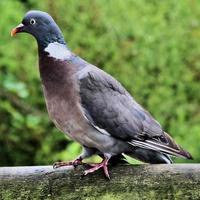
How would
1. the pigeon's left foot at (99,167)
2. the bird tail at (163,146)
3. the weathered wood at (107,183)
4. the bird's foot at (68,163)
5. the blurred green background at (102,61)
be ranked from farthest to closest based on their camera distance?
the blurred green background at (102,61) < the bird tail at (163,146) < the bird's foot at (68,163) < the pigeon's left foot at (99,167) < the weathered wood at (107,183)

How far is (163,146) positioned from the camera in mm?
3432

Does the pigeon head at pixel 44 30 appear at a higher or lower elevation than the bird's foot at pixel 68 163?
higher

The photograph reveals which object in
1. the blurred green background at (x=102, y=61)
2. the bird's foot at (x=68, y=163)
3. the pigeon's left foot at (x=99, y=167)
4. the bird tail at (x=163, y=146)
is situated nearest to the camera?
the pigeon's left foot at (x=99, y=167)

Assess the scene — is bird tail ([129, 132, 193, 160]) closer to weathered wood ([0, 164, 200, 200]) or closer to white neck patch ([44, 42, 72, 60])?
weathered wood ([0, 164, 200, 200])

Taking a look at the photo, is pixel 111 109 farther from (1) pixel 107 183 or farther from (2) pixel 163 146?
(1) pixel 107 183

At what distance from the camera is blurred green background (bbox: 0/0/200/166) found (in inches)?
250

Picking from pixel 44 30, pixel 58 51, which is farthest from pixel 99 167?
pixel 44 30

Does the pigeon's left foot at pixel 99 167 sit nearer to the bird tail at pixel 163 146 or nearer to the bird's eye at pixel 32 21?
the bird tail at pixel 163 146

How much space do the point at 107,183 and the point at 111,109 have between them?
473 millimetres

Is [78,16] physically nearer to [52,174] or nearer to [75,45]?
[75,45]

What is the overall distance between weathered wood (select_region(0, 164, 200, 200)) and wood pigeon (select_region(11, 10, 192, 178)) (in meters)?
0.23

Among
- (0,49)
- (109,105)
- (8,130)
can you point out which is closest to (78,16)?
(0,49)

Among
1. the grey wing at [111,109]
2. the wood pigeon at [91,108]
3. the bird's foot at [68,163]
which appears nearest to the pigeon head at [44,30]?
the wood pigeon at [91,108]

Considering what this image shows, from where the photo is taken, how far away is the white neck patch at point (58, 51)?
3.43 metres
